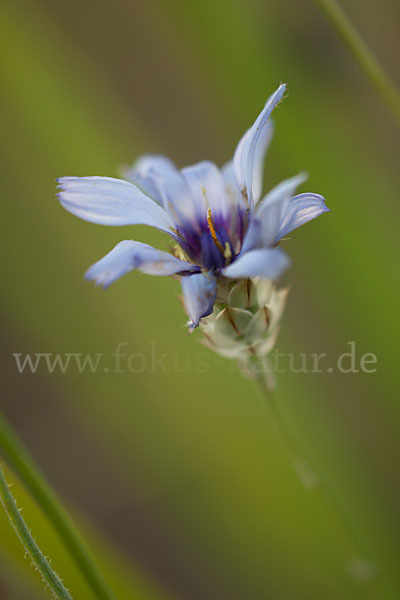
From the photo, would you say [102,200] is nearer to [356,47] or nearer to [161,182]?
[161,182]

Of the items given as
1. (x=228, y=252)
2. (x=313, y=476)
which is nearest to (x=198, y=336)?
(x=313, y=476)

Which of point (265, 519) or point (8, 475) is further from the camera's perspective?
point (265, 519)

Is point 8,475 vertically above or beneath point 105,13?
beneath

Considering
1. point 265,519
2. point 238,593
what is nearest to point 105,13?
point 265,519

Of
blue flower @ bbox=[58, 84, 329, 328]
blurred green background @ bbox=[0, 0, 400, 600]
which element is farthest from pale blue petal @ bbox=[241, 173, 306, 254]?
blurred green background @ bbox=[0, 0, 400, 600]

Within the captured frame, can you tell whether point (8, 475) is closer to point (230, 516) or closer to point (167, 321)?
point (167, 321)

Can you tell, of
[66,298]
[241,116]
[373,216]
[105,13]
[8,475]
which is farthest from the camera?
[105,13]

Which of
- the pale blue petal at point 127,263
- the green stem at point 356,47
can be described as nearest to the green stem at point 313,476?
the pale blue petal at point 127,263
